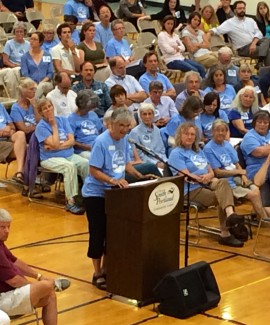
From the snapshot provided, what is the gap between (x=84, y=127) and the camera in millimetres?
9734

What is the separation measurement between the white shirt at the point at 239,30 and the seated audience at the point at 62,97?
16.7 feet

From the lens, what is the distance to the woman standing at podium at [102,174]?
7.12 metres

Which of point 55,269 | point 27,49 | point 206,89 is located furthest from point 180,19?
point 55,269

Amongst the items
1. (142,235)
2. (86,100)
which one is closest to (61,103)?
(86,100)

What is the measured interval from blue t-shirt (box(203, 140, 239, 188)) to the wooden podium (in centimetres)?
175

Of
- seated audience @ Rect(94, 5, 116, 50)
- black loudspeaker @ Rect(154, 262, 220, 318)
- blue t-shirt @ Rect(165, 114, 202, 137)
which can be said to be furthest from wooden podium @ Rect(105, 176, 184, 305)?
seated audience @ Rect(94, 5, 116, 50)

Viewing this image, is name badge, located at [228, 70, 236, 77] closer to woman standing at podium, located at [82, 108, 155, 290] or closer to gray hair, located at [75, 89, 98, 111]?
gray hair, located at [75, 89, 98, 111]

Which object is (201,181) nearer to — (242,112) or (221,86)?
(242,112)

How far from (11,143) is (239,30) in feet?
19.9

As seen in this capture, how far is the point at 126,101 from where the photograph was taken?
10.4 metres

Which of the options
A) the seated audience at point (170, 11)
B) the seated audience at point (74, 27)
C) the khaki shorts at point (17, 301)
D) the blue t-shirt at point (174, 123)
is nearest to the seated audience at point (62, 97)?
the blue t-shirt at point (174, 123)

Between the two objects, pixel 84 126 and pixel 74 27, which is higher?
pixel 74 27

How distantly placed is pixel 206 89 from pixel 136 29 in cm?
521

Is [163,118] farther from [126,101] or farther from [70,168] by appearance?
[70,168]
